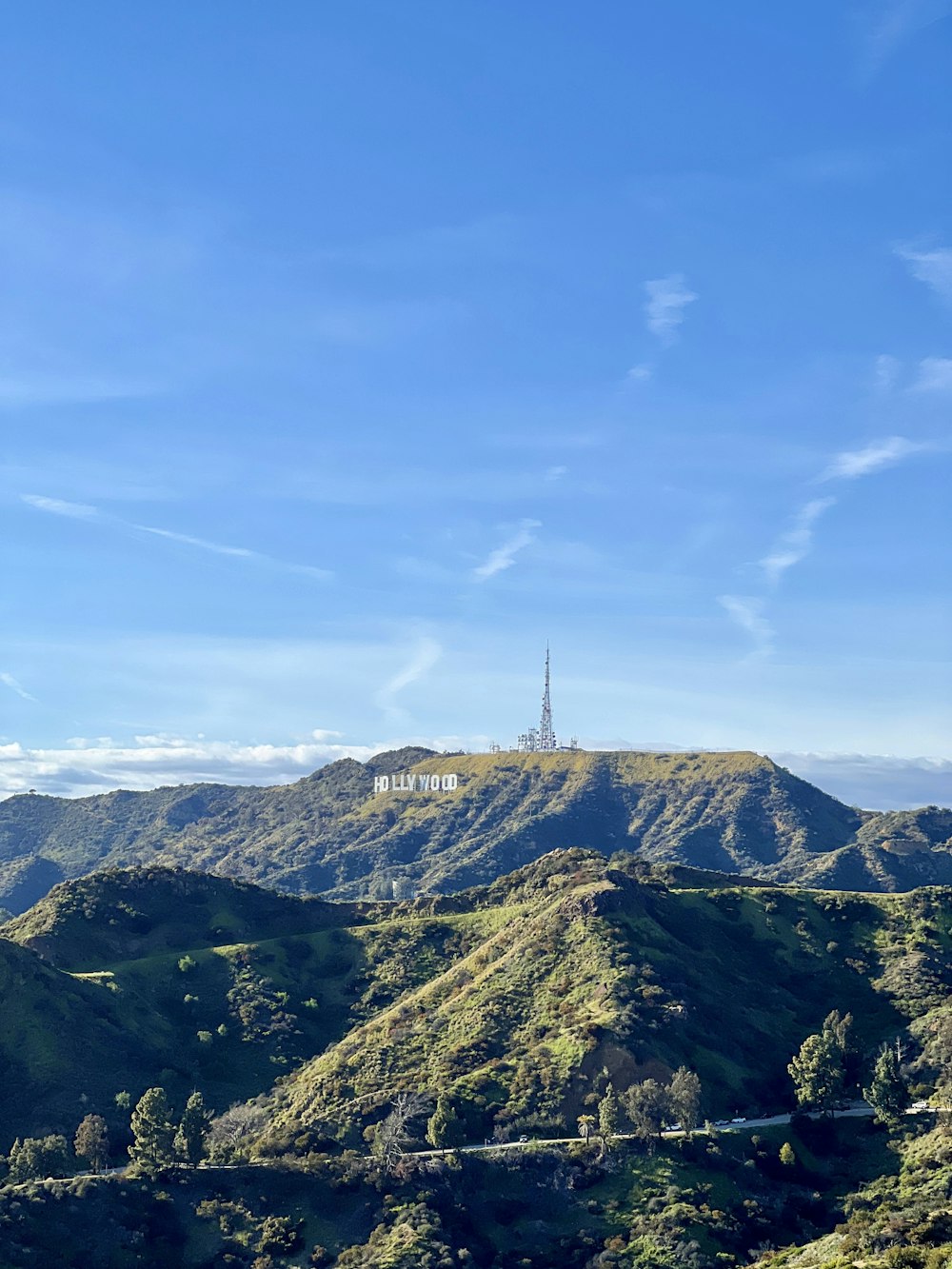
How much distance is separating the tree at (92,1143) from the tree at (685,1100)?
143 feet

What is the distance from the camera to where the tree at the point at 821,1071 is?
100062 mm

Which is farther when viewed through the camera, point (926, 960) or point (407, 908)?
point (407, 908)

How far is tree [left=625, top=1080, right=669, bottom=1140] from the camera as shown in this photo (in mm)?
92062

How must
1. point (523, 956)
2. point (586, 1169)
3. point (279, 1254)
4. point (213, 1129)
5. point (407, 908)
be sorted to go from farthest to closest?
point (407, 908)
point (523, 956)
point (213, 1129)
point (586, 1169)
point (279, 1254)

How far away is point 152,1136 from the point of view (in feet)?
290

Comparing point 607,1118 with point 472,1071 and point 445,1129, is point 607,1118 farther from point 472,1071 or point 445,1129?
point 472,1071

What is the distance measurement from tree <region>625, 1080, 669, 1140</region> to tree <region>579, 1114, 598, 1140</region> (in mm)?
3118

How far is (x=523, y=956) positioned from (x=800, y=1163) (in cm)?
3996

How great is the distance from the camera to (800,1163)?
303ft

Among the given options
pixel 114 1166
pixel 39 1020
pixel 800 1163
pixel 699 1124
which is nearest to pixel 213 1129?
pixel 114 1166

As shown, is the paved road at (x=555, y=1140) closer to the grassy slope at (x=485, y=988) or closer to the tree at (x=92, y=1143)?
the tree at (x=92, y=1143)

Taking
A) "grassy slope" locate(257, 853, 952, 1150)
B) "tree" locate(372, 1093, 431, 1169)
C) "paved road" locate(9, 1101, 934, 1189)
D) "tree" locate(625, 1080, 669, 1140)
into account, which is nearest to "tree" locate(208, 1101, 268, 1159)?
"grassy slope" locate(257, 853, 952, 1150)

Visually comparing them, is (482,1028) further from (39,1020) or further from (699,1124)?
(39,1020)

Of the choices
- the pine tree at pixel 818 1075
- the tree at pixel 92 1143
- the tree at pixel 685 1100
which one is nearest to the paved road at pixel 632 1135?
the tree at pixel 685 1100
